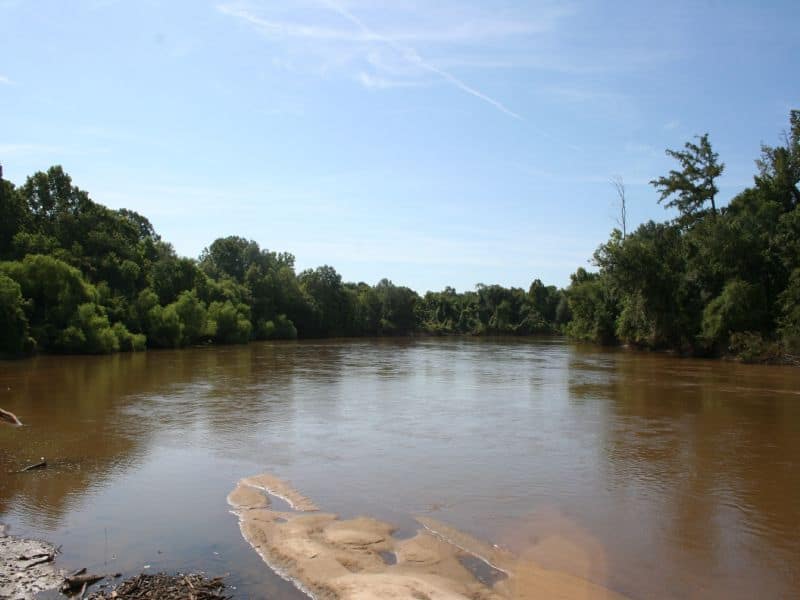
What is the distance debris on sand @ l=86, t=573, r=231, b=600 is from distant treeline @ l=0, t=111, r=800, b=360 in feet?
141

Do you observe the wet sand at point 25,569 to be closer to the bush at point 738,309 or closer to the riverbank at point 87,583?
the riverbank at point 87,583

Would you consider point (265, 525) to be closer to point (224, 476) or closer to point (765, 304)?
point (224, 476)

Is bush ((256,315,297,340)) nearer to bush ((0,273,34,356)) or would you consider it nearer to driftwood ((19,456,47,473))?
bush ((0,273,34,356))

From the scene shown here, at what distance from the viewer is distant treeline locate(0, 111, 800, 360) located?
4612 cm

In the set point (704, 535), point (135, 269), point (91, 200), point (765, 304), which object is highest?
point (91, 200)

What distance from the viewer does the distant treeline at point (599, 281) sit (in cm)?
4612

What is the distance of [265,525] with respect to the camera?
1035 centimetres

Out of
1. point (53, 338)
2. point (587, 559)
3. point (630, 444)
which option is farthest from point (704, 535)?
point (53, 338)

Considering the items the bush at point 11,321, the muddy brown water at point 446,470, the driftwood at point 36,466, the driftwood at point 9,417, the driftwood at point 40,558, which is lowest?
the muddy brown water at point 446,470

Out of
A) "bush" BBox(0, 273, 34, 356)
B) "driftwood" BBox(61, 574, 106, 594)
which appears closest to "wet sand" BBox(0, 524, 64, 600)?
"driftwood" BBox(61, 574, 106, 594)

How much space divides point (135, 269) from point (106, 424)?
155 feet

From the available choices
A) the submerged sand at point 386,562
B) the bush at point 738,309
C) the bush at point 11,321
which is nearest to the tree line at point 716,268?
the bush at point 738,309

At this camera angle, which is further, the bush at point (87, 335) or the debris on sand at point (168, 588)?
the bush at point (87, 335)

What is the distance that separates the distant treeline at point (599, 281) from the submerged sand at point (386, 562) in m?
41.4
